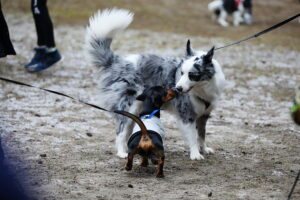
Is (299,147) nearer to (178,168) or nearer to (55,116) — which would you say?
(178,168)

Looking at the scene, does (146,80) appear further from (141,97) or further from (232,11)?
(232,11)

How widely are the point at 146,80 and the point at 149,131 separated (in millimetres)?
867

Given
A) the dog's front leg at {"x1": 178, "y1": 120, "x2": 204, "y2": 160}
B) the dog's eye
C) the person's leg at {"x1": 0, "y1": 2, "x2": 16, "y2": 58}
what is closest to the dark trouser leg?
the person's leg at {"x1": 0, "y1": 2, "x2": 16, "y2": 58}

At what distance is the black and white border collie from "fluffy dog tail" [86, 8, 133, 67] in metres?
9.01

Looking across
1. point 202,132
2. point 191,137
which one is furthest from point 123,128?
point 202,132

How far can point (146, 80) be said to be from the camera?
499 centimetres

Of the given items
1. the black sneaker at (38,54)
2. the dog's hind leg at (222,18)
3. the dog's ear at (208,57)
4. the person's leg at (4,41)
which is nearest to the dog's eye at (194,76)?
the dog's ear at (208,57)

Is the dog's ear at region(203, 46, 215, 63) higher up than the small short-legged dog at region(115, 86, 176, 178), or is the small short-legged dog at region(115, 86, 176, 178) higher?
the dog's ear at region(203, 46, 215, 63)

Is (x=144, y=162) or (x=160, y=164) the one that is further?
(x=144, y=162)

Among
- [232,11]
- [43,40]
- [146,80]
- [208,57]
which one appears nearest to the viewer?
[208,57]

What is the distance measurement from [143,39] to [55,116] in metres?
5.44

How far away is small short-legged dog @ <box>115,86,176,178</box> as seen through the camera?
4129 millimetres

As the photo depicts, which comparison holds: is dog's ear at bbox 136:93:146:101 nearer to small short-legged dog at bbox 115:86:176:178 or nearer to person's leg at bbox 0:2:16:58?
small short-legged dog at bbox 115:86:176:178

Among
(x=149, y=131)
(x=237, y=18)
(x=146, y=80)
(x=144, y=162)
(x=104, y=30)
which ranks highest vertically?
(x=104, y=30)
